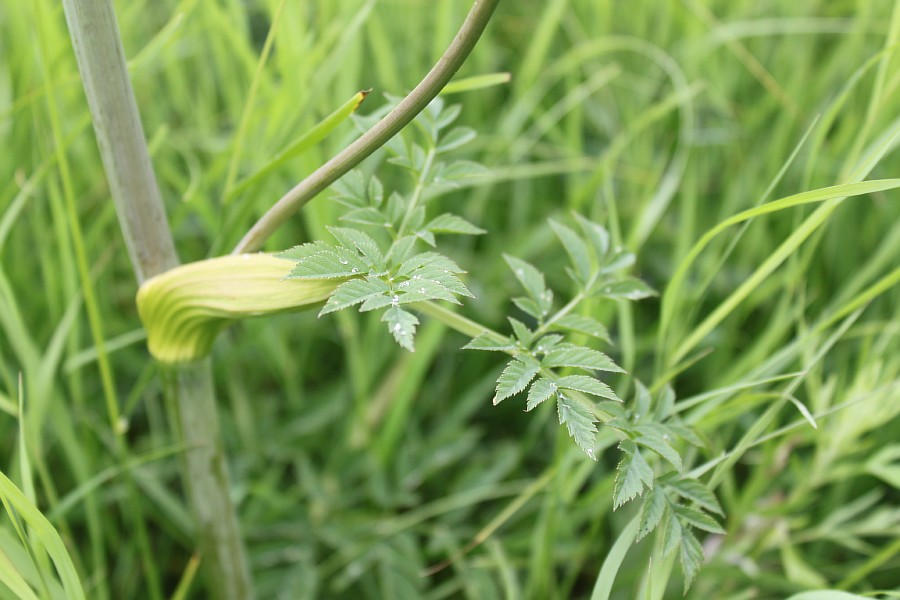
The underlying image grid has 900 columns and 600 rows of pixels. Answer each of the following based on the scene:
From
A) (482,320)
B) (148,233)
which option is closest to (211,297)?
(148,233)

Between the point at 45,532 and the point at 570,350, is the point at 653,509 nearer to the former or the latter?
the point at 570,350

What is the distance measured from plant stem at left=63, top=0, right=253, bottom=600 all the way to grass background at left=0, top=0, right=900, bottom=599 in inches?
2.9

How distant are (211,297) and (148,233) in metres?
0.08

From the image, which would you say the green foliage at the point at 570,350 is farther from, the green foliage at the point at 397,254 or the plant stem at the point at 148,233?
the plant stem at the point at 148,233

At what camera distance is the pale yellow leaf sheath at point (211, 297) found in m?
0.50

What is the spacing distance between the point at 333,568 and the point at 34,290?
504mm

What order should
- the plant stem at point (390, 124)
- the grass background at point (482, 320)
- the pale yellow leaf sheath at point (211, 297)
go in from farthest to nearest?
1. the grass background at point (482, 320)
2. the pale yellow leaf sheath at point (211, 297)
3. the plant stem at point (390, 124)

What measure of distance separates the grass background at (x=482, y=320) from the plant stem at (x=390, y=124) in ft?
0.49

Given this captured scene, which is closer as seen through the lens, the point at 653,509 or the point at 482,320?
the point at 653,509

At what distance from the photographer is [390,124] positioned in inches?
17.7

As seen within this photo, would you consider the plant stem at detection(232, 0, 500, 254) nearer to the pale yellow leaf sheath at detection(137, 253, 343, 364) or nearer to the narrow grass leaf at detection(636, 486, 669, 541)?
the pale yellow leaf sheath at detection(137, 253, 343, 364)

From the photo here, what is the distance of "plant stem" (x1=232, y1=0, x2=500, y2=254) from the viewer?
399mm

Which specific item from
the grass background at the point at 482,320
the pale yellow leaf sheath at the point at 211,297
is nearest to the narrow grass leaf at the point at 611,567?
the grass background at the point at 482,320

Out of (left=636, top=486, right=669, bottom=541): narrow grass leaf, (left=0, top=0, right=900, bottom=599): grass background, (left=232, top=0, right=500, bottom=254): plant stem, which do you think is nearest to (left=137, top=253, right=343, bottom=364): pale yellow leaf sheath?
(left=232, top=0, right=500, bottom=254): plant stem
